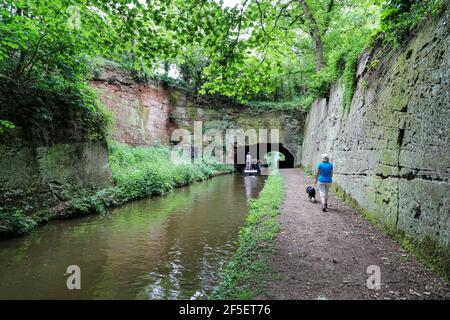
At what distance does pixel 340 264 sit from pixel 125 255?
3.99 m

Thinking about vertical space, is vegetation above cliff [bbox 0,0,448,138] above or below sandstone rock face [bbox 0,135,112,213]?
above

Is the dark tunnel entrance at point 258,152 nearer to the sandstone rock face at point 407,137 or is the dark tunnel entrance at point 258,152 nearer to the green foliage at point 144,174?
the green foliage at point 144,174

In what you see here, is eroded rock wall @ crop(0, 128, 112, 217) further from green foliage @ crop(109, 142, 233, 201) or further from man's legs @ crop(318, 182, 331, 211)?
man's legs @ crop(318, 182, 331, 211)

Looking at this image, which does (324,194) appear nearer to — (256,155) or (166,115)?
(166,115)

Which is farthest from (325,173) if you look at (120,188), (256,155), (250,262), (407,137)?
(256,155)

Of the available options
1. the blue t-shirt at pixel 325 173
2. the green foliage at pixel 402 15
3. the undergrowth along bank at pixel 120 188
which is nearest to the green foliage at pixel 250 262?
the blue t-shirt at pixel 325 173

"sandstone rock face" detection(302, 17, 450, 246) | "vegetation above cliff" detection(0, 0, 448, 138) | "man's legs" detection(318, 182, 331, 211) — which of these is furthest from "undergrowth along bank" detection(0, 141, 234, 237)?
"sandstone rock face" detection(302, 17, 450, 246)

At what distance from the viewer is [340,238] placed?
5684 millimetres

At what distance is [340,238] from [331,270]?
5.43 feet

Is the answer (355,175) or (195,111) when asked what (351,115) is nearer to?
(355,175)

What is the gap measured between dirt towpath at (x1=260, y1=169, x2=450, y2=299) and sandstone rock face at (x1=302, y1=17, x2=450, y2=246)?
0.54m

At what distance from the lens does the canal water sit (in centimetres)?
427

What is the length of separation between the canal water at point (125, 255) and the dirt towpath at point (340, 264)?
3.92ft
